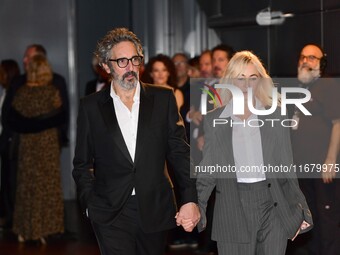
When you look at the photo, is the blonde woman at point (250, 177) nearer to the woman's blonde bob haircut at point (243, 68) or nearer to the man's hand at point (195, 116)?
the woman's blonde bob haircut at point (243, 68)

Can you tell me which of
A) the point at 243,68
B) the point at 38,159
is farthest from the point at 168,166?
the point at 243,68

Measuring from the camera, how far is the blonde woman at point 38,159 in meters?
9.49

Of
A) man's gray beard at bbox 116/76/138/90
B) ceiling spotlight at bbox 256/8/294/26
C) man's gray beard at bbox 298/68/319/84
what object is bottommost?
man's gray beard at bbox 116/76/138/90

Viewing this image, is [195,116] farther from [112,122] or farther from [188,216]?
[188,216]

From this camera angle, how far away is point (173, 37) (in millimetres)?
11766

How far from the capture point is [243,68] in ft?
18.2

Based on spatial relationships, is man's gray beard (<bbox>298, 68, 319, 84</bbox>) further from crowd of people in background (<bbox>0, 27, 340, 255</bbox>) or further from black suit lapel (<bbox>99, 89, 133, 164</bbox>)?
black suit lapel (<bbox>99, 89, 133, 164</bbox>)

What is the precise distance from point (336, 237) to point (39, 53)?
160 inches

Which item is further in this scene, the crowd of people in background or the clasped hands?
the crowd of people in background

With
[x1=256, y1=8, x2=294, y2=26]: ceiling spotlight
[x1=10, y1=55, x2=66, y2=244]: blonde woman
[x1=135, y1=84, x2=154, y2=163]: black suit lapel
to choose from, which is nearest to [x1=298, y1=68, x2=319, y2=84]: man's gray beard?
Answer: [x1=256, y1=8, x2=294, y2=26]: ceiling spotlight

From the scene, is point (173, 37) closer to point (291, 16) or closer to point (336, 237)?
point (291, 16)

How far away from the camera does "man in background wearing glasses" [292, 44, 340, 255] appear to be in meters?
7.29

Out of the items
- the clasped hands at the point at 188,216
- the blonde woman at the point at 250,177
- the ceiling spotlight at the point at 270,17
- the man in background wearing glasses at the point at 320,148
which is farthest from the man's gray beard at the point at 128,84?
the ceiling spotlight at the point at 270,17

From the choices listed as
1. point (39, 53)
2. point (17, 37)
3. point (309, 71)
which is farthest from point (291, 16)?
point (17, 37)
